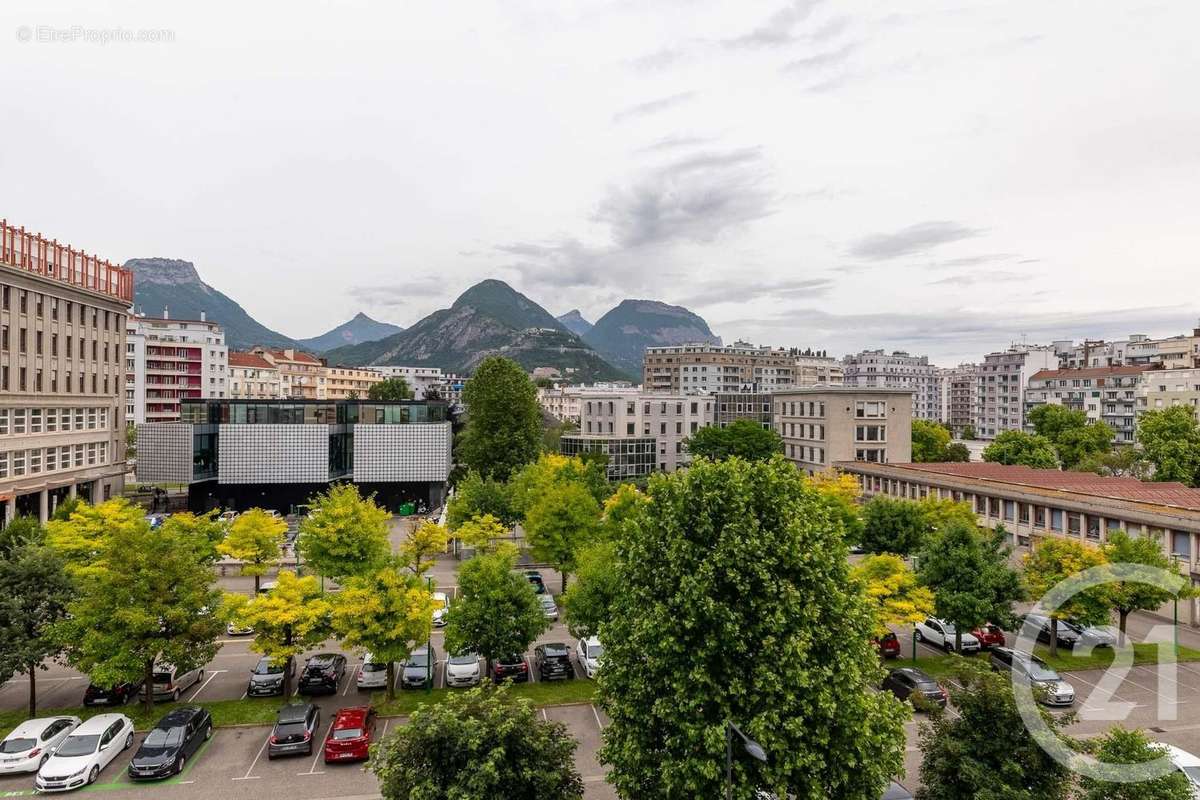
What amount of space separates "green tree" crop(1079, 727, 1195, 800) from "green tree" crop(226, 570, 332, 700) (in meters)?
21.4

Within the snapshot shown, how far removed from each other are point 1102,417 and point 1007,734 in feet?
397

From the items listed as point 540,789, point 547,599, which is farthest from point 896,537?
point 540,789

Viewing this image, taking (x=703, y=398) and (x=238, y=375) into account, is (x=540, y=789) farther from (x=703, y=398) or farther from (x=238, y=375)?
(x=238, y=375)

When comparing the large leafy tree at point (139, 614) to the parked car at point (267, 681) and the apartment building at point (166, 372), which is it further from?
the apartment building at point (166, 372)

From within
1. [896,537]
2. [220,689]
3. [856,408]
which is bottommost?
[220,689]

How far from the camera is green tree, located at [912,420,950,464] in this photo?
81.3 m

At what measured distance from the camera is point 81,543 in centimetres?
3362

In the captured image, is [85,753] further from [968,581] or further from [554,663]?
[968,581]

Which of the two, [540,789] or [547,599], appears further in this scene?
[547,599]

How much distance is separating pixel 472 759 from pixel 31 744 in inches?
608

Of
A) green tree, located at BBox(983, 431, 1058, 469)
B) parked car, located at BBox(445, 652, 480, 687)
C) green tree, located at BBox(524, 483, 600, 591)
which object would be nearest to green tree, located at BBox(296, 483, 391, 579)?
parked car, located at BBox(445, 652, 480, 687)

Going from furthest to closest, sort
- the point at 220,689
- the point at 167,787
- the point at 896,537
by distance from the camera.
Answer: the point at 896,537
the point at 220,689
the point at 167,787

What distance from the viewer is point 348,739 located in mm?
20734

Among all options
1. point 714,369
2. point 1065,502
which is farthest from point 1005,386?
point 1065,502
